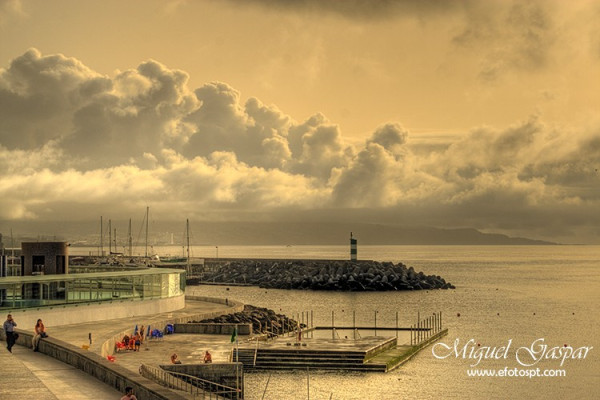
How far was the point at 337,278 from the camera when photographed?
151 meters

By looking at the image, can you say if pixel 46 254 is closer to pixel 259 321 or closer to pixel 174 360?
pixel 259 321

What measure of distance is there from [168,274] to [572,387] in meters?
33.8

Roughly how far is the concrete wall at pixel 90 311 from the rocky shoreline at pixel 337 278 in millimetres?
81480

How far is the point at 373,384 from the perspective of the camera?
51.1 m

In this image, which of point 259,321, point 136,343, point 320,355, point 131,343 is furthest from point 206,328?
point 131,343

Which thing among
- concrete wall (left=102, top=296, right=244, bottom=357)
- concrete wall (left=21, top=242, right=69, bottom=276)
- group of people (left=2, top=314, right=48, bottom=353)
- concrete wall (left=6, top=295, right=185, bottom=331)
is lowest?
A: concrete wall (left=102, top=296, right=244, bottom=357)

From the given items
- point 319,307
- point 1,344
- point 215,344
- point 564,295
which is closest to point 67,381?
point 1,344

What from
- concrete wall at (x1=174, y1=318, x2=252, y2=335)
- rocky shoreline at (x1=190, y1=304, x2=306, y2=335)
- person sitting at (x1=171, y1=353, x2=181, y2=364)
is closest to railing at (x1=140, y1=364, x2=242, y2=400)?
person sitting at (x1=171, y1=353, x2=181, y2=364)

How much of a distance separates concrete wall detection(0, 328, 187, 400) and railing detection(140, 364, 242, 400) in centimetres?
626

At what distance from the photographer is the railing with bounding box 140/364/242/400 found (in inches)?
1553

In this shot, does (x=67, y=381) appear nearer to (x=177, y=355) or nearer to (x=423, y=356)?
(x=177, y=355)

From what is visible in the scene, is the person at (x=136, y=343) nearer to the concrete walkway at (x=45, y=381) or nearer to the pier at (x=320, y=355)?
the pier at (x=320, y=355)

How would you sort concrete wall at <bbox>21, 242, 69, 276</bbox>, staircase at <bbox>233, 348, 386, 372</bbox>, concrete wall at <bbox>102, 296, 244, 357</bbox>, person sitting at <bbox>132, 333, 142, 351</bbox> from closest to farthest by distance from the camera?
concrete wall at <bbox>102, 296, 244, 357</bbox> → person sitting at <bbox>132, 333, 142, 351</bbox> → staircase at <bbox>233, 348, 386, 372</bbox> → concrete wall at <bbox>21, 242, 69, 276</bbox>

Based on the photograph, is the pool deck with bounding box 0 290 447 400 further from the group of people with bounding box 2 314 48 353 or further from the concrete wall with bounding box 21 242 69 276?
the concrete wall with bounding box 21 242 69 276
